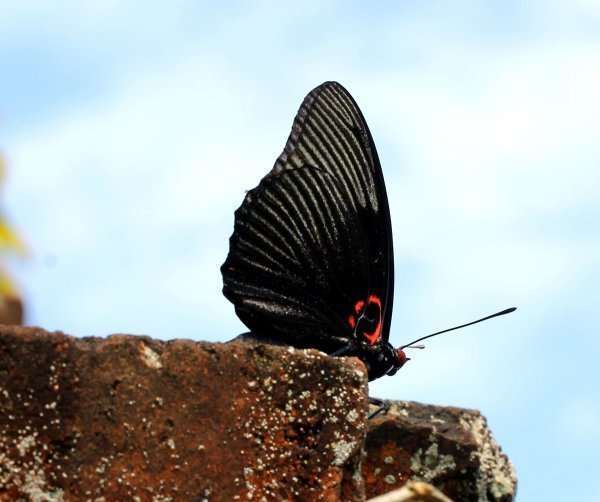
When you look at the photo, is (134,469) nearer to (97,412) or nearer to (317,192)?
(97,412)

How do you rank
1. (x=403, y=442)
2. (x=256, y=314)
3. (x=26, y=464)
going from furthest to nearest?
(x=256, y=314) → (x=403, y=442) → (x=26, y=464)

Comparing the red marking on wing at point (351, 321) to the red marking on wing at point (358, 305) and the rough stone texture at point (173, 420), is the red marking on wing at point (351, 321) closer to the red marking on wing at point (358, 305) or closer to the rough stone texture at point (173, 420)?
the red marking on wing at point (358, 305)

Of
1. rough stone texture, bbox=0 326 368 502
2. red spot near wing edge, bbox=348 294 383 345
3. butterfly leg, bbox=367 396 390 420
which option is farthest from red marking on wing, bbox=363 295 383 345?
rough stone texture, bbox=0 326 368 502

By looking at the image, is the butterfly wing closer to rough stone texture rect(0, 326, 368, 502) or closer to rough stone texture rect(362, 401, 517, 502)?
rough stone texture rect(362, 401, 517, 502)

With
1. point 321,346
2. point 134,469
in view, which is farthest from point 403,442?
point 134,469

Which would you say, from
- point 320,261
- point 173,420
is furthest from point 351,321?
point 173,420

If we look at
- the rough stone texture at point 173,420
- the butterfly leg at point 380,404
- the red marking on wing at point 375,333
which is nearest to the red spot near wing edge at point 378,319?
the red marking on wing at point 375,333

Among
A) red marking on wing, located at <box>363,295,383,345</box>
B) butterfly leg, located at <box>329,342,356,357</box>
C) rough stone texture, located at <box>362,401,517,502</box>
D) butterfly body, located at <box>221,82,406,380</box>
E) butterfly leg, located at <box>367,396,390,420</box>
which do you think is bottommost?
rough stone texture, located at <box>362,401,517,502</box>
